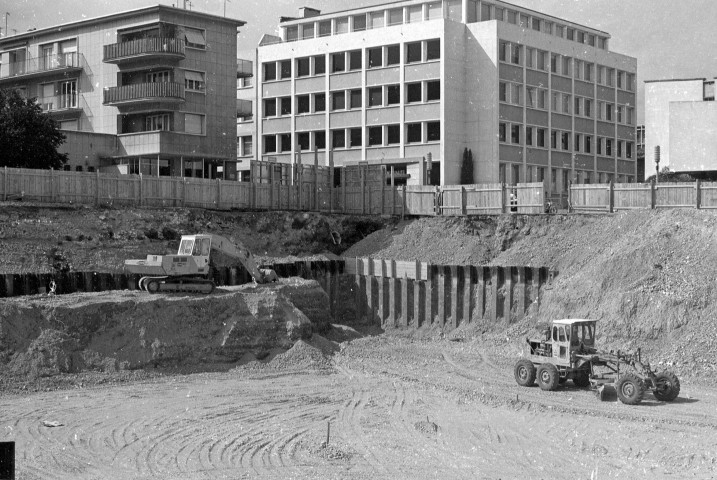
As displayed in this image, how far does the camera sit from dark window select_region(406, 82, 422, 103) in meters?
68.9

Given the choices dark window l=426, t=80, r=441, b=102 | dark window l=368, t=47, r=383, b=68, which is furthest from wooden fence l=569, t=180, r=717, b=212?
dark window l=368, t=47, r=383, b=68

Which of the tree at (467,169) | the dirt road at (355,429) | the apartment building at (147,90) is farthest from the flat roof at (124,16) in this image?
the dirt road at (355,429)

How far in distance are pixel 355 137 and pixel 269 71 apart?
34.1 feet

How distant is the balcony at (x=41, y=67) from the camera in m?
64.3

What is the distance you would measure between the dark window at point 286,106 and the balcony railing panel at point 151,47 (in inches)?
675

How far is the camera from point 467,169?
6825 cm

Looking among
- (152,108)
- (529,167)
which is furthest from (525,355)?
(529,167)

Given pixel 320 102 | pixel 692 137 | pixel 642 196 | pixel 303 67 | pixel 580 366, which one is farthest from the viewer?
pixel 303 67

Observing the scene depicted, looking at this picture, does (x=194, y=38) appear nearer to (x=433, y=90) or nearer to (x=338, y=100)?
(x=338, y=100)

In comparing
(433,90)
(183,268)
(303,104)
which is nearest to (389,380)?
(183,268)

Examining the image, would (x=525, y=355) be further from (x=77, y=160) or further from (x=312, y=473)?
(x=77, y=160)

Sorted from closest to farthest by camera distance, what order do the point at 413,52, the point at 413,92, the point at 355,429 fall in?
the point at 355,429, the point at 413,52, the point at 413,92

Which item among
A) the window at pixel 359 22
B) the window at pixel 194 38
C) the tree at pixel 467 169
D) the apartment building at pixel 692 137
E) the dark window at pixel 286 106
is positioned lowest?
the tree at pixel 467 169

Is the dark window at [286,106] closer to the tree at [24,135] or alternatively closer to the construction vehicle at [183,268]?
the tree at [24,135]
